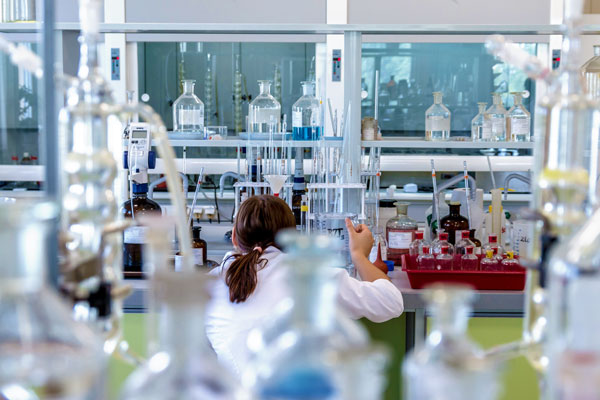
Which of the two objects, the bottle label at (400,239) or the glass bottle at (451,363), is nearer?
the glass bottle at (451,363)

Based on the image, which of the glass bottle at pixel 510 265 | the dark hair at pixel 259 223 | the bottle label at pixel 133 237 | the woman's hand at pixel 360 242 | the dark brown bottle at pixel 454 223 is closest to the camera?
the dark hair at pixel 259 223

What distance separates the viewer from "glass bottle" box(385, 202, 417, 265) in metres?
2.85

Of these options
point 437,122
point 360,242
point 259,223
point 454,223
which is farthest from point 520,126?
point 259,223

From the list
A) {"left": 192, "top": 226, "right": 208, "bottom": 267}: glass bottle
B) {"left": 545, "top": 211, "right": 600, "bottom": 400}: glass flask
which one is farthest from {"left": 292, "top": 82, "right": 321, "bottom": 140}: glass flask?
{"left": 545, "top": 211, "right": 600, "bottom": 400}: glass flask

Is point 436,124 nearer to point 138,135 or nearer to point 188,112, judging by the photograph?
point 188,112

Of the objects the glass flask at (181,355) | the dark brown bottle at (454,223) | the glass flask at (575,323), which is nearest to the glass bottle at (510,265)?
the dark brown bottle at (454,223)

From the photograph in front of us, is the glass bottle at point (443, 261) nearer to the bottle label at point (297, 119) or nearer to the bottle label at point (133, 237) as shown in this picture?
the bottle label at point (297, 119)

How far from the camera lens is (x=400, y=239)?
2.86 metres

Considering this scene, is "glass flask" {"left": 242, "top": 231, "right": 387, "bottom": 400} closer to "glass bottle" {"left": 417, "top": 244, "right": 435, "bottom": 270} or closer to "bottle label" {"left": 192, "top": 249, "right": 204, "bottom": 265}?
"glass bottle" {"left": 417, "top": 244, "right": 435, "bottom": 270}

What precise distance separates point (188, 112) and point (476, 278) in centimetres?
144

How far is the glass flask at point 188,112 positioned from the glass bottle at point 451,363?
2739 mm

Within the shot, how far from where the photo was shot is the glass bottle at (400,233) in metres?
2.85

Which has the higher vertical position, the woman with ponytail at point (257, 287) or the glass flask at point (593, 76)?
the glass flask at point (593, 76)

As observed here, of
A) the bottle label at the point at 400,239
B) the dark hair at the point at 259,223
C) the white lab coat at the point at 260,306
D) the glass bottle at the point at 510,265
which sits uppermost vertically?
the dark hair at the point at 259,223
